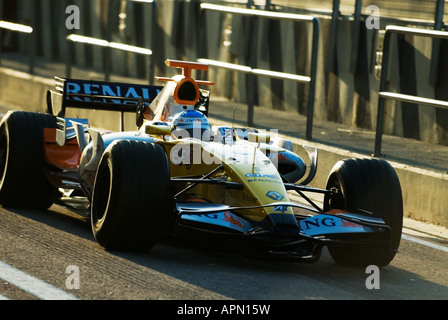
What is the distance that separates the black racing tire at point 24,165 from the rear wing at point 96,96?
0.70 m

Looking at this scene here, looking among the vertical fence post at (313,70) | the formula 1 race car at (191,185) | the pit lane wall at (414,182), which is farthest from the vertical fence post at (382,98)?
the formula 1 race car at (191,185)

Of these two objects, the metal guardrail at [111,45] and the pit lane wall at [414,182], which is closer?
the pit lane wall at [414,182]

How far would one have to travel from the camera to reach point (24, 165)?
9414mm

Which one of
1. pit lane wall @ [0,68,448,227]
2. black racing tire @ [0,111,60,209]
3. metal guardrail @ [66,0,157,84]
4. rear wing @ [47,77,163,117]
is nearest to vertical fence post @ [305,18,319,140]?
pit lane wall @ [0,68,448,227]

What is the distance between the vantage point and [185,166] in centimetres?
830

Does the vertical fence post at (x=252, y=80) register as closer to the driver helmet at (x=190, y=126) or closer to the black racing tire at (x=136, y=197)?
the driver helmet at (x=190, y=126)

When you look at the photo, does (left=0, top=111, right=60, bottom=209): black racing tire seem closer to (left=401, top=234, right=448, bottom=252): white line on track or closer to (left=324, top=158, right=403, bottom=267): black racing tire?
(left=324, top=158, right=403, bottom=267): black racing tire

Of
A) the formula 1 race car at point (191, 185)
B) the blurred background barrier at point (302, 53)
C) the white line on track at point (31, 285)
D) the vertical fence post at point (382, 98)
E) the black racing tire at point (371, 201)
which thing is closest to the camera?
the white line on track at point (31, 285)

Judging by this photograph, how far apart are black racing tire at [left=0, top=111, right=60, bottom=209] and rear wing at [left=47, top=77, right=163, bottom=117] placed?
2.31 ft

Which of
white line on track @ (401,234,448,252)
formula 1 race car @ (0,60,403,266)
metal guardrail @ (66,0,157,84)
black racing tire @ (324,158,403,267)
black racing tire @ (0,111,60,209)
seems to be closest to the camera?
formula 1 race car @ (0,60,403,266)

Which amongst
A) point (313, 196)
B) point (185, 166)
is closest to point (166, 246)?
point (185, 166)

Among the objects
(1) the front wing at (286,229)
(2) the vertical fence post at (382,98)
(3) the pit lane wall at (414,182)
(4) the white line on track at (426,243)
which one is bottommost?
(4) the white line on track at (426,243)

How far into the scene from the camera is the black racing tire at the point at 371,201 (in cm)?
783

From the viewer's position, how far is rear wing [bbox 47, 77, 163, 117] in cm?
1027
